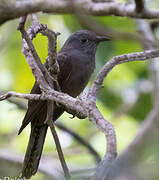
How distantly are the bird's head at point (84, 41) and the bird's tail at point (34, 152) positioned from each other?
1304 mm

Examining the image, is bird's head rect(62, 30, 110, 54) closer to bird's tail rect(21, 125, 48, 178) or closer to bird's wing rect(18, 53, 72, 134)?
bird's wing rect(18, 53, 72, 134)

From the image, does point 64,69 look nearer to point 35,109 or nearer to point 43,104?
point 43,104

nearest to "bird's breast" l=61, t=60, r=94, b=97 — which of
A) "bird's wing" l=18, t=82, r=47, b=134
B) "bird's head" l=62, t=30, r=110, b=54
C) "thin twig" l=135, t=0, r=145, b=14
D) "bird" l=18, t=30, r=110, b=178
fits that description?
"bird" l=18, t=30, r=110, b=178

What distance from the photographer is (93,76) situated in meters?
5.56

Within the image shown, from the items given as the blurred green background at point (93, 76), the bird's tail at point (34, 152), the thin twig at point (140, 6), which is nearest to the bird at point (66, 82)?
the bird's tail at point (34, 152)

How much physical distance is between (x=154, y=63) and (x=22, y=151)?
108 inches

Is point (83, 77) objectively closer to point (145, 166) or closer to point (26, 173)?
point (26, 173)

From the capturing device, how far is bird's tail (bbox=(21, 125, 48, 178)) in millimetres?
4025

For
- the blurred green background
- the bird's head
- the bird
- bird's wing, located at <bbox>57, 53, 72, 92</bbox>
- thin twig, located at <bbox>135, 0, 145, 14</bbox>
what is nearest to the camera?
thin twig, located at <bbox>135, 0, 145, 14</bbox>

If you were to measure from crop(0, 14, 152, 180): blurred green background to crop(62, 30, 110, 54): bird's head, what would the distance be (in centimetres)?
22

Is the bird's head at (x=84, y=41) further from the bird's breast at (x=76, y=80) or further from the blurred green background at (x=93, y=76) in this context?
the bird's breast at (x=76, y=80)

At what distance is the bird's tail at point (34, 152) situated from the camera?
13.2 ft

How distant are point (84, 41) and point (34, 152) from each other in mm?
1826


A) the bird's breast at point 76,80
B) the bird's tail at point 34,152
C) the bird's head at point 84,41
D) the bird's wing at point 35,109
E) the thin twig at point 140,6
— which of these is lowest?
the bird's tail at point 34,152
